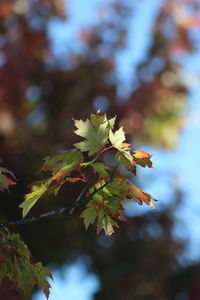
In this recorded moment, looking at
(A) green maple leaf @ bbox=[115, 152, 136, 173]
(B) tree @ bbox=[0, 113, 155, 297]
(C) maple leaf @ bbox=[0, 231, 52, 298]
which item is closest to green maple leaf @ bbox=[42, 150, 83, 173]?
(B) tree @ bbox=[0, 113, 155, 297]

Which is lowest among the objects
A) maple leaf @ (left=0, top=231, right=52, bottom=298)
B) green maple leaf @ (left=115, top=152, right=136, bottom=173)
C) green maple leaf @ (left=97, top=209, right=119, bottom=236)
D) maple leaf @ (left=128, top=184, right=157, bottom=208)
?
maple leaf @ (left=0, top=231, right=52, bottom=298)

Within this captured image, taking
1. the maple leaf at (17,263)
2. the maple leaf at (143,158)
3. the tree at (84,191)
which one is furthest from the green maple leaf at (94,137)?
the maple leaf at (17,263)

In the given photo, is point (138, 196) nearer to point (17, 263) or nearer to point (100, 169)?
point (100, 169)

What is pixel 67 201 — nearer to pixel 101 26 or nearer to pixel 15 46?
pixel 15 46

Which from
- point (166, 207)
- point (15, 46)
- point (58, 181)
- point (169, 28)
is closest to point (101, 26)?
point (169, 28)

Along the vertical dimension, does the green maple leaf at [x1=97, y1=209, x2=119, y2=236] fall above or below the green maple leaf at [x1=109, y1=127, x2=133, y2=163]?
below

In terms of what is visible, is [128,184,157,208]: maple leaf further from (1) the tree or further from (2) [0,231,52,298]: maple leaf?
(2) [0,231,52,298]: maple leaf

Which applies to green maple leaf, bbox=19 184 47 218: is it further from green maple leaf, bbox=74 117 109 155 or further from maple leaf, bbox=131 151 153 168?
maple leaf, bbox=131 151 153 168

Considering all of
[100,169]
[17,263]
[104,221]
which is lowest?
[17,263]

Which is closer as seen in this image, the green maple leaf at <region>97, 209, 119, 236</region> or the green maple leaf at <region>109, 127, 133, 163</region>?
the green maple leaf at <region>109, 127, 133, 163</region>

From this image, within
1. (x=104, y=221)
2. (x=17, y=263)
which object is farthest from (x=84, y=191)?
(x=17, y=263)

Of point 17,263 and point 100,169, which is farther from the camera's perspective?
point 17,263

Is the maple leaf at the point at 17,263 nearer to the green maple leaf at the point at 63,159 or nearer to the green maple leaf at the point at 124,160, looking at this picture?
the green maple leaf at the point at 63,159

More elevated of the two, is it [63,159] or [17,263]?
[63,159]
